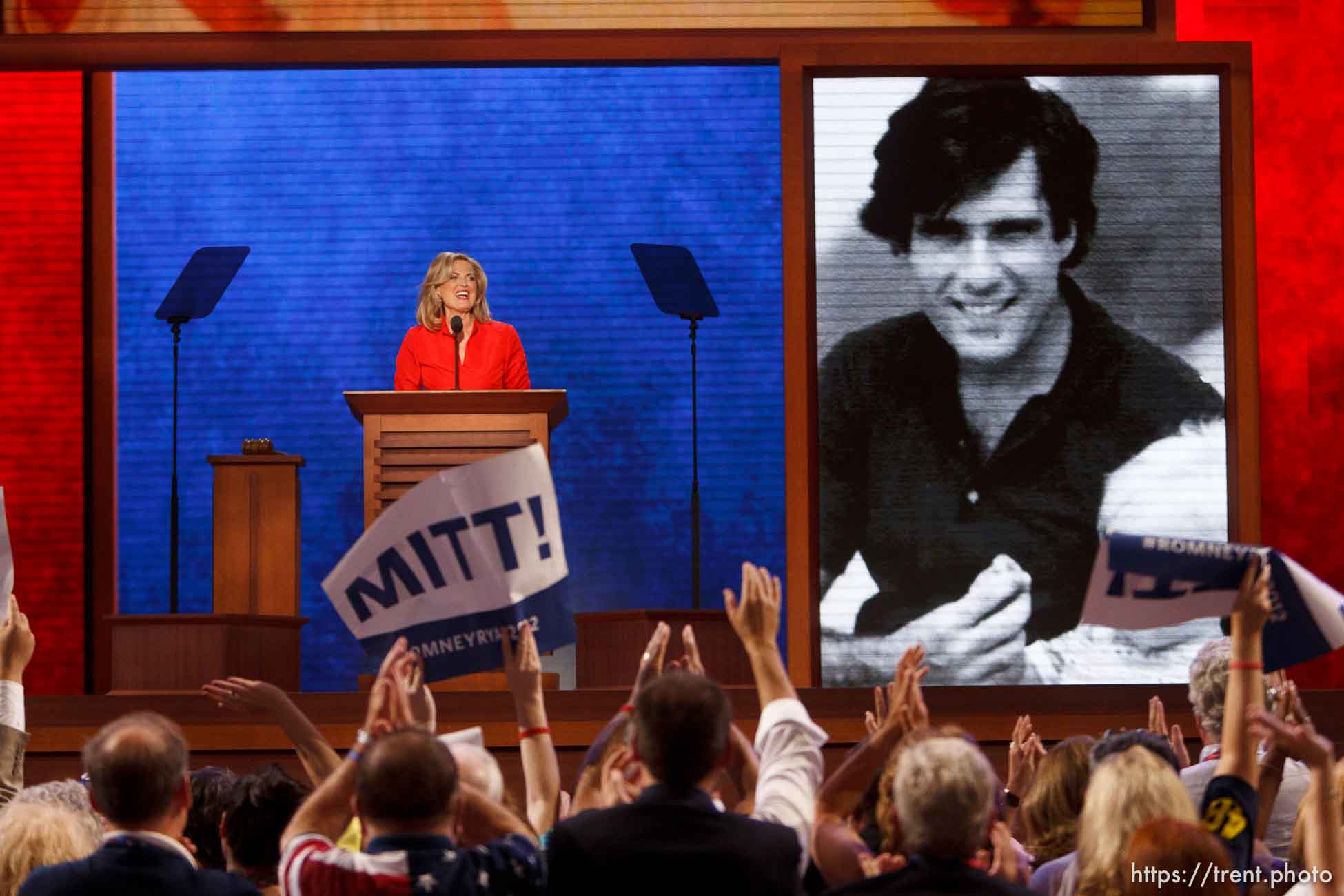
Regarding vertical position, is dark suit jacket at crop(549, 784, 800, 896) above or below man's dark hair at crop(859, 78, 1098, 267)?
below

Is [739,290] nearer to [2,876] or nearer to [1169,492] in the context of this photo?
[1169,492]

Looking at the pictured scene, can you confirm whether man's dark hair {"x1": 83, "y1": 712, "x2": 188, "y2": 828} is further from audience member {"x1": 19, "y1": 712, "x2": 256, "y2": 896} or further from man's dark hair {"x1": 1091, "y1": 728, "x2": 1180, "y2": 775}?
man's dark hair {"x1": 1091, "y1": 728, "x2": 1180, "y2": 775}

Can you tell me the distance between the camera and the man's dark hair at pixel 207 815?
294 cm

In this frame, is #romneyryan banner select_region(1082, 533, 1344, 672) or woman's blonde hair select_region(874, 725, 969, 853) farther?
#romneyryan banner select_region(1082, 533, 1344, 672)

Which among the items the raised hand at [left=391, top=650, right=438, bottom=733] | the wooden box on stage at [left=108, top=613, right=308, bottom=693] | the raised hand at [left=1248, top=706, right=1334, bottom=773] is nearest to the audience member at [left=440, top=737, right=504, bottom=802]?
the raised hand at [left=391, top=650, right=438, bottom=733]

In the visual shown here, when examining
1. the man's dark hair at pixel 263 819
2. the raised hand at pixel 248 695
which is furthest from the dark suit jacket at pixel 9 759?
the man's dark hair at pixel 263 819

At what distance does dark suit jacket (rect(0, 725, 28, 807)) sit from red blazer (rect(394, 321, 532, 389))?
12.8ft

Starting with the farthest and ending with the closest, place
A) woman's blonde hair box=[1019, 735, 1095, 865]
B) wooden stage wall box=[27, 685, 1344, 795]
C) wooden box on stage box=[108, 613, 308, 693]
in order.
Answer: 1. wooden box on stage box=[108, 613, 308, 693]
2. wooden stage wall box=[27, 685, 1344, 795]
3. woman's blonde hair box=[1019, 735, 1095, 865]

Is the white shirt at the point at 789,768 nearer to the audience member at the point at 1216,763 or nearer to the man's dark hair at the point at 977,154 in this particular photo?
the audience member at the point at 1216,763

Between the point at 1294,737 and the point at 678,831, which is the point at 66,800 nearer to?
the point at 678,831

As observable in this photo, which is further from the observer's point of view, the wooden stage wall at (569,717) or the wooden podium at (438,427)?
the wooden podium at (438,427)

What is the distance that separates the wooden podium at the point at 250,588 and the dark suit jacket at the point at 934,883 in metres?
4.08

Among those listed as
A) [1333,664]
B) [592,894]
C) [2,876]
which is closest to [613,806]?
[592,894]

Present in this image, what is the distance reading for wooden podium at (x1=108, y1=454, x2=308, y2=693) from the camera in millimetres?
5895
